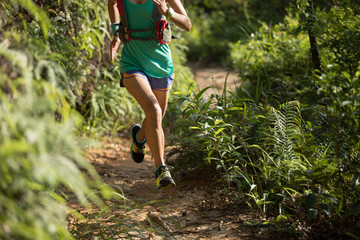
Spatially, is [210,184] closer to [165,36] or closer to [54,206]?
[165,36]

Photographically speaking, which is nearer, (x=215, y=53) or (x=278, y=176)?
(x=278, y=176)

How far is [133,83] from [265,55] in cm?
297

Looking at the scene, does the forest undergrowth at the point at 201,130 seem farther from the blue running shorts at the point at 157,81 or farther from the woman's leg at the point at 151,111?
the woman's leg at the point at 151,111

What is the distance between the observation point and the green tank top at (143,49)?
337 centimetres

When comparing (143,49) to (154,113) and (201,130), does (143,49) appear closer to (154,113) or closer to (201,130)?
(154,113)

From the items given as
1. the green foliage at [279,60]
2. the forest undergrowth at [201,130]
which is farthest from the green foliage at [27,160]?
the green foliage at [279,60]

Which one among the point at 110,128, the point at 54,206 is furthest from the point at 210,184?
the point at 110,128

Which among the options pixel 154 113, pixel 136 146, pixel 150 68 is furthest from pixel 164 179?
pixel 150 68

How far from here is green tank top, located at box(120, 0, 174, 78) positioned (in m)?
3.37

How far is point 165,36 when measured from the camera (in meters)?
3.38

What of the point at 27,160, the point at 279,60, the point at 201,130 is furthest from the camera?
the point at 279,60

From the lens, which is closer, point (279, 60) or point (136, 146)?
point (136, 146)

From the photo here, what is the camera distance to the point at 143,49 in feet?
11.2

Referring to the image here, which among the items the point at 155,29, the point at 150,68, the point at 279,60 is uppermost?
the point at 155,29
